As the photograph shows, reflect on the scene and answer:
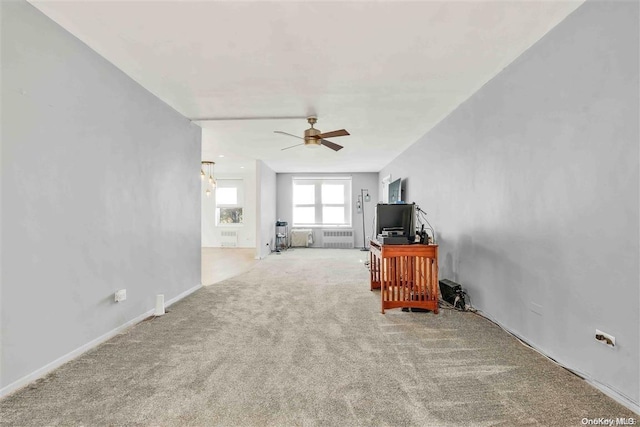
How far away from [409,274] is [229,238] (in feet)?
24.7

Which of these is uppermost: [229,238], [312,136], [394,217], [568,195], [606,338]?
[312,136]

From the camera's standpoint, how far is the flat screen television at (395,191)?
6148mm

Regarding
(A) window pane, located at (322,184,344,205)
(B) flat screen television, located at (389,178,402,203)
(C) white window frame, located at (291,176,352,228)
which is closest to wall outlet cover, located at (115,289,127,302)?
(B) flat screen television, located at (389,178,402,203)

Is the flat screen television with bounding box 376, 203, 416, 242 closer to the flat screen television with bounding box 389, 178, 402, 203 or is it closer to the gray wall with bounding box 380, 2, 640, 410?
the gray wall with bounding box 380, 2, 640, 410

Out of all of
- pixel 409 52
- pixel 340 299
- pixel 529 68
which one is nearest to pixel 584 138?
pixel 529 68

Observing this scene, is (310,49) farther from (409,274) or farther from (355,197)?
(355,197)

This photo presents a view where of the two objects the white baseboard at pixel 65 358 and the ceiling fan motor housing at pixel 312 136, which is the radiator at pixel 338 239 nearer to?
the ceiling fan motor housing at pixel 312 136

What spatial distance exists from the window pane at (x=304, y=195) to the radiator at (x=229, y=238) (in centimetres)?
231

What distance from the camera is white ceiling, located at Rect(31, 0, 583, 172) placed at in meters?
1.82

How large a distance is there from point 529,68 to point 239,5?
2.24m

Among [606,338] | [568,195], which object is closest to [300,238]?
[568,195]

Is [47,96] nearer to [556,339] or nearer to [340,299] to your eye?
[340,299]

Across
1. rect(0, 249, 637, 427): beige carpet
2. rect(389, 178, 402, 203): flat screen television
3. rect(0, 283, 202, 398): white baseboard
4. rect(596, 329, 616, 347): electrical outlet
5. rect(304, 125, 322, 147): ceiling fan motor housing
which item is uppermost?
rect(304, 125, 322, 147): ceiling fan motor housing

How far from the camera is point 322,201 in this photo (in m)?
9.41
